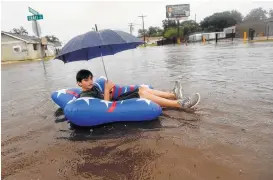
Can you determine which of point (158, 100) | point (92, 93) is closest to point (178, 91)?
point (158, 100)

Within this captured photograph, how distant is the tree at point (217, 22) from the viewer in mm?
72125

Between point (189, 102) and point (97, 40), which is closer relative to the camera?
point (97, 40)

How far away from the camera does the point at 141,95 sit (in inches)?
177

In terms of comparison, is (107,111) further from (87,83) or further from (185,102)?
(185,102)

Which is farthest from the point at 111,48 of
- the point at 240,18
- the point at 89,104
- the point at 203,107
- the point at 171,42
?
the point at 240,18

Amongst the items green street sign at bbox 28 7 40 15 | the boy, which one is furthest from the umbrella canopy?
green street sign at bbox 28 7 40 15

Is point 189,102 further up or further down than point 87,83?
further down

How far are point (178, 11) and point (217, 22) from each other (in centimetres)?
1838

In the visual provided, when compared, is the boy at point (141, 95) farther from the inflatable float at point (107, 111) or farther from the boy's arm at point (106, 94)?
the inflatable float at point (107, 111)

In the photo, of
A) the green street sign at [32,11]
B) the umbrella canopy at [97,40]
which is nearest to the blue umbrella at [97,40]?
the umbrella canopy at [97,40]

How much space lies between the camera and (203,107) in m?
4.82

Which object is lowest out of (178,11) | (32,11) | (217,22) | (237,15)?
(32,11)

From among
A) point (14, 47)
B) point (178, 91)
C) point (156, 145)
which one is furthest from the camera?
point (14, 47)

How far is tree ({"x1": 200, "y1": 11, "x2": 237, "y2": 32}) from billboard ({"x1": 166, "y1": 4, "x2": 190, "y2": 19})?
1335 cm
